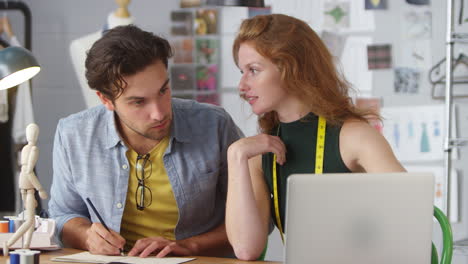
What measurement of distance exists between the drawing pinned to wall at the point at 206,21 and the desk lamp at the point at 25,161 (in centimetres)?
202

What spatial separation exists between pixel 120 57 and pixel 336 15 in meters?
2.03

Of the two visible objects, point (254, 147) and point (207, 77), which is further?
point (207, 77)

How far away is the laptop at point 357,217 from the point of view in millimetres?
1160

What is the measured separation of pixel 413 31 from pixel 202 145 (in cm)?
192

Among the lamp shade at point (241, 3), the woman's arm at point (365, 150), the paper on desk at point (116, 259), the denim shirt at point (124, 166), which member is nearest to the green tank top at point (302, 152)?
the woman's arm at point (365, 150)

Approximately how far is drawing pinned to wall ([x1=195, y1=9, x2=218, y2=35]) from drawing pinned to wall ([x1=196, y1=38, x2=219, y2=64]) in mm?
53

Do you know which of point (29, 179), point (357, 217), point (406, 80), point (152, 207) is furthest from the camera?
point (406, 80)

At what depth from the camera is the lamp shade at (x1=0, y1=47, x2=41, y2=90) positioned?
1935mm

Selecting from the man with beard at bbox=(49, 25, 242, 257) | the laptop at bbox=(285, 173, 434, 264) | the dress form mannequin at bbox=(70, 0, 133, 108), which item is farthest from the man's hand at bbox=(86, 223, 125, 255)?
the dress form mannequin at bbox=(70, 0, 133, 108)

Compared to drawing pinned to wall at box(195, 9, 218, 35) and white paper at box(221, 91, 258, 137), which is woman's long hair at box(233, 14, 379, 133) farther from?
drawing pinned to wall at box(195, 9, 218, 35)

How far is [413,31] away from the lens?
3652 millimetres

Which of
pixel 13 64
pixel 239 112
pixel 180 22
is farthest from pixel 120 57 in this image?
pixel 180 22

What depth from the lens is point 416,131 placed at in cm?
365

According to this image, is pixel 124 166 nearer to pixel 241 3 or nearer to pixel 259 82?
pixel 259 82
